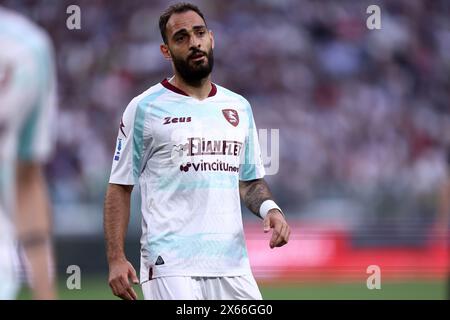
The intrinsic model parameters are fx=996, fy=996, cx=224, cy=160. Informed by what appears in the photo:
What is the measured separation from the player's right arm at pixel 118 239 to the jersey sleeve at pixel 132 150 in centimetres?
5

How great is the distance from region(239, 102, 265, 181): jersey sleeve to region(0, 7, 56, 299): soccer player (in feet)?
5.98

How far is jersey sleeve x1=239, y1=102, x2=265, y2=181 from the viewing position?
4492 millimetres

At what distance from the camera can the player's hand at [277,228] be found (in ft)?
13.3

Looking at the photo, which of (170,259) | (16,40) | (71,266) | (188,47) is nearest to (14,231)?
(16,40)

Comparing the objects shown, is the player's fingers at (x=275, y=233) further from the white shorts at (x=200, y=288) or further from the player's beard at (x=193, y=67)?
the player's beard at (x=193, y=67)

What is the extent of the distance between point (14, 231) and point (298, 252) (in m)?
8.22

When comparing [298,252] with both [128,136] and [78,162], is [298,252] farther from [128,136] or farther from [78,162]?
[128,136]

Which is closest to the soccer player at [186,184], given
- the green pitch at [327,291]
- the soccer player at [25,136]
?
the soccer player at [25,136]

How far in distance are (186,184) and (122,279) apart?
50 cm

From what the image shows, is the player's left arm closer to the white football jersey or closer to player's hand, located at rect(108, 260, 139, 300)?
the white football jersey

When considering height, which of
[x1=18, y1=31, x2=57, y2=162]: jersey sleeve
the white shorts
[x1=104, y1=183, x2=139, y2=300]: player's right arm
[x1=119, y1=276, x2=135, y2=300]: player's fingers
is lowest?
the white shorts

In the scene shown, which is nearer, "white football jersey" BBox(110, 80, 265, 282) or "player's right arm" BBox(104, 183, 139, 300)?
"player's right arm" BBox(104, 183, 139, 300)

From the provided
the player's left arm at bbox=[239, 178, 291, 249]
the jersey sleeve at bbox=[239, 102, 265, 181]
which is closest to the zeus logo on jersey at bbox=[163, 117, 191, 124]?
the jersey sleeve at bbox=[239, 102, 265, 181]

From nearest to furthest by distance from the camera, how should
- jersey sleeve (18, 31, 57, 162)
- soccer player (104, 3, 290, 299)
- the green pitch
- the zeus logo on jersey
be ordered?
jersey sleeve (18, 31, 57, 162)
soccer player (104, 3, 290, 299)
the zeus logo on jersey
the green pitch
